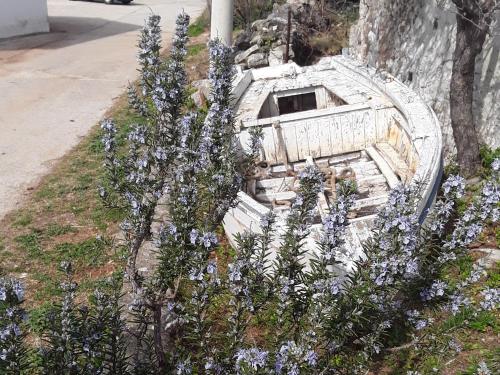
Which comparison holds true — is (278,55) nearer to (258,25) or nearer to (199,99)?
(258,25)

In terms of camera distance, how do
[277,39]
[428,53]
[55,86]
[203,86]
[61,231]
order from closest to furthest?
[61,231] → [428,53] → [203,86] → [55,86] → [277,39]

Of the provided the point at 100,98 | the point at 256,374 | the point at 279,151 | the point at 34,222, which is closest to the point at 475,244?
the point at 279,151

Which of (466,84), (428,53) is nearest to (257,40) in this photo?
(428,53)

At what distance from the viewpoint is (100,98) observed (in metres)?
11.8

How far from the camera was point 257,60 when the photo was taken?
41.1 ft

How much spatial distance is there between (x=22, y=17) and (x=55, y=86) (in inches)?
208

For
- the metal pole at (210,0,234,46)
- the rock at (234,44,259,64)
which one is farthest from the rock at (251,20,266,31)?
the metal pole at (210,0,234,46)

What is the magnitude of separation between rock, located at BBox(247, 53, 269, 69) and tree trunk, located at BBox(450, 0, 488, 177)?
222 inches

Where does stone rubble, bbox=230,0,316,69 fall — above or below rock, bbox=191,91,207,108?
above

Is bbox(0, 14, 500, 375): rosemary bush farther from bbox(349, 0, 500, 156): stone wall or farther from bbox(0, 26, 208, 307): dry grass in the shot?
bbox(349, 0, 500, 156): stone wall

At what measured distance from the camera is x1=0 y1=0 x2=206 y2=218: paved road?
8875 millimetres

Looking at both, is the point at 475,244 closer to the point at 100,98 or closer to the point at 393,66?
the point at 393,66

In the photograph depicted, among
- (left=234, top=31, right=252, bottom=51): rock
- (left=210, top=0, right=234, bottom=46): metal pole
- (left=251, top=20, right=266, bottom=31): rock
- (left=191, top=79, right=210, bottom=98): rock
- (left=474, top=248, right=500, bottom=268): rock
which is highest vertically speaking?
(left=210, top=0, right=234, bottom=46): metal pole

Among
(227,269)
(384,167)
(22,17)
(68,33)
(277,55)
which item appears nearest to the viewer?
(227,269)
